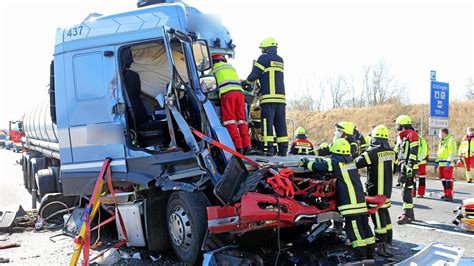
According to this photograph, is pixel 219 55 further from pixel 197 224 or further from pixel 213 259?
pixel 213 259

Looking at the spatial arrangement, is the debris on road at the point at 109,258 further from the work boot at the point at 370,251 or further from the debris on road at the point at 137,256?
the work boot at the point at 370,251

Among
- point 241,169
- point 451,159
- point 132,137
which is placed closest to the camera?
point 241,169

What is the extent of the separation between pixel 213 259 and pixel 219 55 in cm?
268

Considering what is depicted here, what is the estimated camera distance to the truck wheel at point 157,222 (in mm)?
5219

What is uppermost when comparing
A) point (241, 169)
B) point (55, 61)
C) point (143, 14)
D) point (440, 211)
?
point (143, 14)

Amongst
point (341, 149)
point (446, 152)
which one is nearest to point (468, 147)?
point (446, 152)

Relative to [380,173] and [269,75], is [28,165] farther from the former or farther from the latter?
[380,173]

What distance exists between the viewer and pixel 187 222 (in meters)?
4.80

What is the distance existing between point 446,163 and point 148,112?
7874 mm

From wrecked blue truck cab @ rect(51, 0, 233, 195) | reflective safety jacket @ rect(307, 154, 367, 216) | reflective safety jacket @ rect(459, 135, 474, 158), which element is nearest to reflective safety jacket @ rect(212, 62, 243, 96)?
wrecked blue truck cab @ rect(51, 0, 233, 195)

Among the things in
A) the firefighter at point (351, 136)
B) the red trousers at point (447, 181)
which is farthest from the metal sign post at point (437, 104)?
the firefighter at point (351, 136)

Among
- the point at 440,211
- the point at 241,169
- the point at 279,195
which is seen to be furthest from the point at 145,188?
the point at 440,211

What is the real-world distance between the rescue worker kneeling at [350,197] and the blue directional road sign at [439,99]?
35.3ft

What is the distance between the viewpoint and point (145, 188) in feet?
17.4
